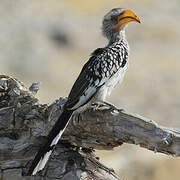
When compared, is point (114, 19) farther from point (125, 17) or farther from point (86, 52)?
point (86, 52)

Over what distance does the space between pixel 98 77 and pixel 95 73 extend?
0.19ft

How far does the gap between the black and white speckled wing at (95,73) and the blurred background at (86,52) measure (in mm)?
4425

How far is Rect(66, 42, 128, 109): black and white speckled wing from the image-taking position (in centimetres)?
568

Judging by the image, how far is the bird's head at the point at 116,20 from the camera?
6451 millimetres

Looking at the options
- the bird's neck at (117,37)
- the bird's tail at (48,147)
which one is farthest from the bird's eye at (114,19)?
the bird's tail at (48,147)

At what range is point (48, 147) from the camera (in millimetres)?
5426

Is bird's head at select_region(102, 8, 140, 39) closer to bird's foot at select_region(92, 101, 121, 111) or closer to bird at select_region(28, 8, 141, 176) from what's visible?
bird at select_region(28, 8, 141, 176)

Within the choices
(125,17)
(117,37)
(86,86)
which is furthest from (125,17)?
(86,86)

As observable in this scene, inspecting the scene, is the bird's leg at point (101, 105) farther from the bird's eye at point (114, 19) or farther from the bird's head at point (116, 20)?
the bird's eye at point (114, 19)

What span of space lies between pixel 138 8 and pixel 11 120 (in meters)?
24.3

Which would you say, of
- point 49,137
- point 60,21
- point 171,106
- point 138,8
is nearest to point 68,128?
point 49,137

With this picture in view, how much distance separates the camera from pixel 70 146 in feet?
19.5

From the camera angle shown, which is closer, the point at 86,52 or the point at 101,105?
the point at 101,105

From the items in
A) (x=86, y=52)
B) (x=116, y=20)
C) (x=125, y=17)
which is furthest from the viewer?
(x=86, y=52)
